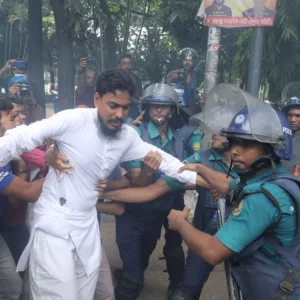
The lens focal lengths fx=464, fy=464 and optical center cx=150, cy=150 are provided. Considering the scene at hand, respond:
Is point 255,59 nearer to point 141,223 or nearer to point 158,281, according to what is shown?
point 141,223

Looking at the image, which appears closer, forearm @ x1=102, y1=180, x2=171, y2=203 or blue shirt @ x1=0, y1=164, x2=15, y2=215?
blue shirt @ x1=0, y1=164, x2=15, y2=215

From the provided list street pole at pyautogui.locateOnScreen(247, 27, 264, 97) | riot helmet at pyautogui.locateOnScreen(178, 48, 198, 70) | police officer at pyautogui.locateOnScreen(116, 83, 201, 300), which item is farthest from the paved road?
riot helmet at pyautogui.locateOnScreen(178, 48, 198, 70)

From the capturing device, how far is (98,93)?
10.1 feet

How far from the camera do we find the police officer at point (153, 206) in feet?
12.7

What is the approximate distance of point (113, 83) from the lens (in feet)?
9.82

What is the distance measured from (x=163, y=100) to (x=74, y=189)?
1444mm

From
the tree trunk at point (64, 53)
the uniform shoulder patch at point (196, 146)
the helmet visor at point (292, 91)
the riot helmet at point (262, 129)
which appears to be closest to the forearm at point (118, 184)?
the uniform shoulder patch at point (196, 146)

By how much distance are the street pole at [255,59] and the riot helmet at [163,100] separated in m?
1.36

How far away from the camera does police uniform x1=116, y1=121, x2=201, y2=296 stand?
3865 millimetres

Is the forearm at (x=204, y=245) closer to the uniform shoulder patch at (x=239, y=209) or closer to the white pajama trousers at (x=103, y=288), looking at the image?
the uniform shoulder patch at (x=239, y=209)

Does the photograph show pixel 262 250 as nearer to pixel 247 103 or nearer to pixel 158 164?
pixel 247 103

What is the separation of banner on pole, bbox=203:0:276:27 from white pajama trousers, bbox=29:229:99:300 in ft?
10.2

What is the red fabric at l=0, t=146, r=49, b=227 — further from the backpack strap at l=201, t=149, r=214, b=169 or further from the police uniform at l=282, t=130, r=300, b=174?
the police uniform at l=282, t=130, r=300, b=174

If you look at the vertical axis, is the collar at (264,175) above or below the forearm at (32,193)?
above
